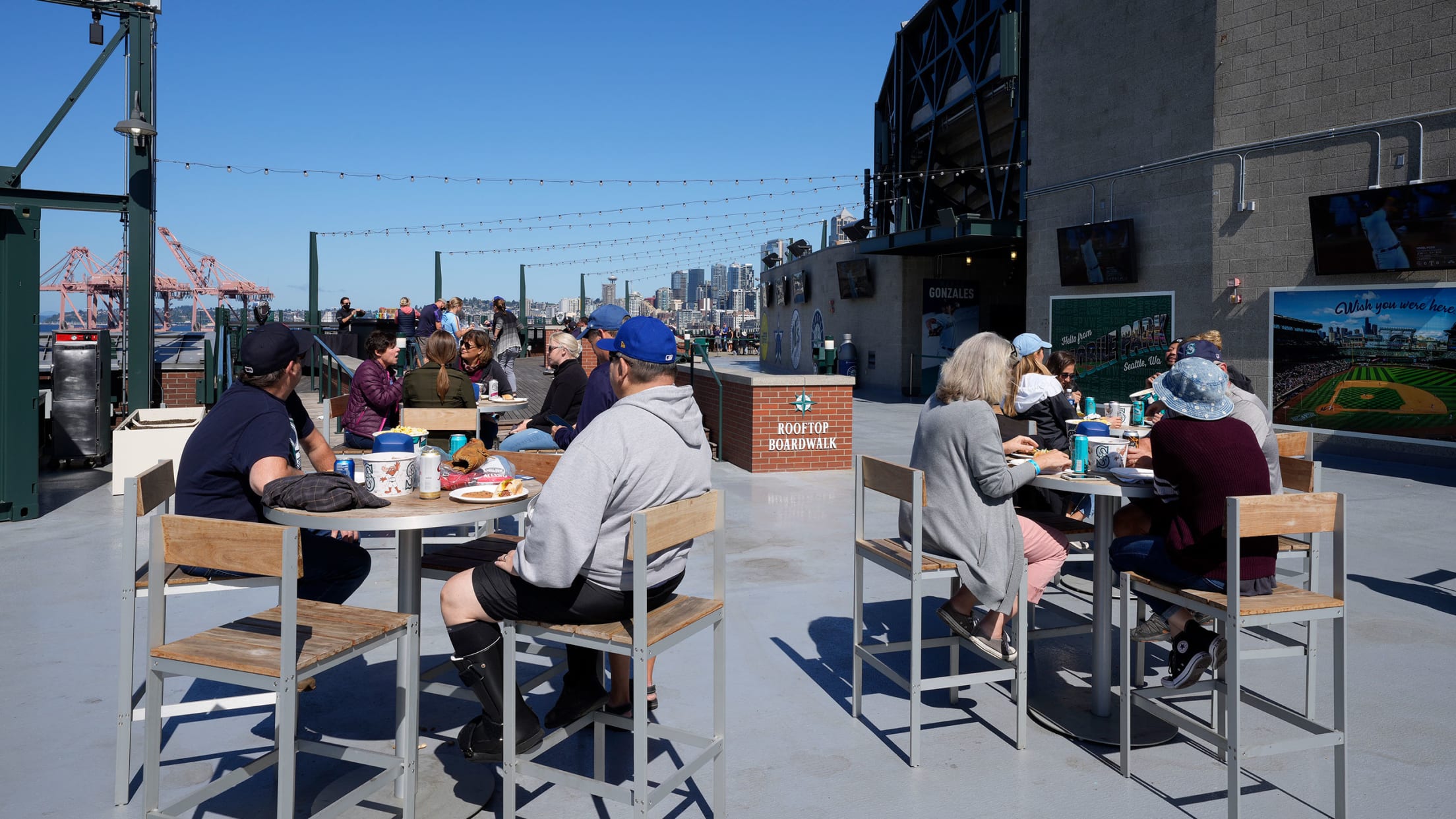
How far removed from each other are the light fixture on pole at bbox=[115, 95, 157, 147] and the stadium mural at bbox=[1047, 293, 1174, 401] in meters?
12.3

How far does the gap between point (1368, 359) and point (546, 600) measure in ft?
36.8

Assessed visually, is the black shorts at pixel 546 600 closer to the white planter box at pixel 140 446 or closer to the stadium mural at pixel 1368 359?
the white planter box at pixel 140 446

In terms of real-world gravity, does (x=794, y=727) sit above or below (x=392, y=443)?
below

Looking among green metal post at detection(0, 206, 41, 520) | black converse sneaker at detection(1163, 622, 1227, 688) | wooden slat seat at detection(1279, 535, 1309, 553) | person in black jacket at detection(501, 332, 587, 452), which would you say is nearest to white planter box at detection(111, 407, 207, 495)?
green metal post at detection(0, 206, 41, 520)

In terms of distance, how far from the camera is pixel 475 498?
3.09 metres

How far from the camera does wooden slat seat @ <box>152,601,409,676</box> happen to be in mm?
2518

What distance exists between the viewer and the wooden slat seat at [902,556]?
3426 millimetres

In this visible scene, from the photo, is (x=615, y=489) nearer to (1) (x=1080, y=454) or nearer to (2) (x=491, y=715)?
(2) (x=491, y=715)

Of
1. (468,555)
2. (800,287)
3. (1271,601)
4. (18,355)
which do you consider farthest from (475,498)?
(800,287)

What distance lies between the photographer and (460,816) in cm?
288

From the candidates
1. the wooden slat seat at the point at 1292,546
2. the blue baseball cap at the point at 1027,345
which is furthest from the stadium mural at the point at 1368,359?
the wooden slat seat at the point at 1292,546

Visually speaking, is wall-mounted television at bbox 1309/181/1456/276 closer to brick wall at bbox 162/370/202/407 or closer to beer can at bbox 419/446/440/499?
beer can at bbox 419/446/440/499

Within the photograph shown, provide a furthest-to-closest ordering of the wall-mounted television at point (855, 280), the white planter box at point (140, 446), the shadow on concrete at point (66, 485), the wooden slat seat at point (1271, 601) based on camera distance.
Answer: the wall-mounted television at point (855, 280) → the white planter box at point (140, 446) → the shadow on concrete at point (66, 485) → the wooden slat seat at point (1271, 601)

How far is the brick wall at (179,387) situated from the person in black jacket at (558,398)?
264 inches
